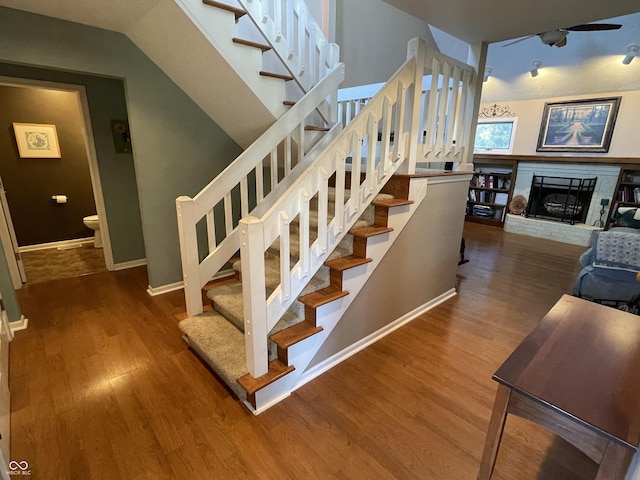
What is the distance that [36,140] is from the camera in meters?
4.07

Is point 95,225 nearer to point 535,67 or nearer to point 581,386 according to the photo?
point 581,386

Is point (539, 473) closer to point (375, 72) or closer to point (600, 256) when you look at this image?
point (600, 256)

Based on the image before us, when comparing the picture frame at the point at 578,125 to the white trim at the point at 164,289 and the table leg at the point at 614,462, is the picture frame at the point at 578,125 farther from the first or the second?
the white trim at the point at 164,289

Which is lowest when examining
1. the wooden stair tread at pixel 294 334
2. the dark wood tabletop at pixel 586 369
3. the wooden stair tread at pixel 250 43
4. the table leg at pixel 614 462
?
the wooden stair tread at pixel 294 334

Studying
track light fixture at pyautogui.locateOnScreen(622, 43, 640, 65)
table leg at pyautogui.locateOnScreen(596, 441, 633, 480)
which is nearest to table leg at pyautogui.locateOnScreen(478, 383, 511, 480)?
table leg at pyautogui.locateOnScreen(596, 441, 633, 480)

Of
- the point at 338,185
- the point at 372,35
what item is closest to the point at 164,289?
the point at 338,185

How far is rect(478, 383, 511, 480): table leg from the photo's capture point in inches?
37.3

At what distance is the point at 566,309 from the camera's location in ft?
4.12

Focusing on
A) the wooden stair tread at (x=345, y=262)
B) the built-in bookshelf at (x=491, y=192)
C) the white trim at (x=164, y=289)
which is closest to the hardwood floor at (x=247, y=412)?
the white trim at (x=164, y=289)

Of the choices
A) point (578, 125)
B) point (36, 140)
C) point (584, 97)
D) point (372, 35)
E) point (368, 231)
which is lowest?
point (368, 231)

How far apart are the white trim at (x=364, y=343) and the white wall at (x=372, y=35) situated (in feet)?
12.3

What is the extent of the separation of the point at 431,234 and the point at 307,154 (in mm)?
1275

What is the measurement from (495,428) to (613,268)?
109 inches

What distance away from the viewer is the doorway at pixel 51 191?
383 centimetres
